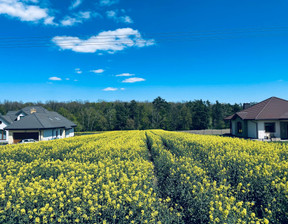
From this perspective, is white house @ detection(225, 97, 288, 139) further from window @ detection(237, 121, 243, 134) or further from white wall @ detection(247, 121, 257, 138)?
window @ detection(237, 121, 243, 134)

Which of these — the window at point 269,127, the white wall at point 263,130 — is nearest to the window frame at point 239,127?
the window at point 269,127

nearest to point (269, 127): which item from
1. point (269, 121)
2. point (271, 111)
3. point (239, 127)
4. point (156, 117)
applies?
point (269, 121)

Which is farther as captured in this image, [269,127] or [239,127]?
[239,127]

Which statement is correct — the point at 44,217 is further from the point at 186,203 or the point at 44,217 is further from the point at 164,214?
the point at 186,203

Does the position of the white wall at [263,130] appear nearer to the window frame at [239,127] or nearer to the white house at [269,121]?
the white house at [269,121]

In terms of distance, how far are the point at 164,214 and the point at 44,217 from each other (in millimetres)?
2207

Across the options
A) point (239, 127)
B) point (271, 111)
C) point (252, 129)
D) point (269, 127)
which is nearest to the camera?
point (269, 127)

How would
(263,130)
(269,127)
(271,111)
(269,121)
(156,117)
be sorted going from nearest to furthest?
(263,130), (269,121), (269,127), (271,111), (156,117)

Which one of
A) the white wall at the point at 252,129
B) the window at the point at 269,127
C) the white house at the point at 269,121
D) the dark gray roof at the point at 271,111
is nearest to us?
the white house at the point at 269,121

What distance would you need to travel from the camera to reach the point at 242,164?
558 cm

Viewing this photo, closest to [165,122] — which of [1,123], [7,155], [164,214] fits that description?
[1,123]

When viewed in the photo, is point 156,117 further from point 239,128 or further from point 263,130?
point 263,130

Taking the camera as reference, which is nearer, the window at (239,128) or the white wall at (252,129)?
the white wall at (252,129)

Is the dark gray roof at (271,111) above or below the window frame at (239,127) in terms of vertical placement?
above
